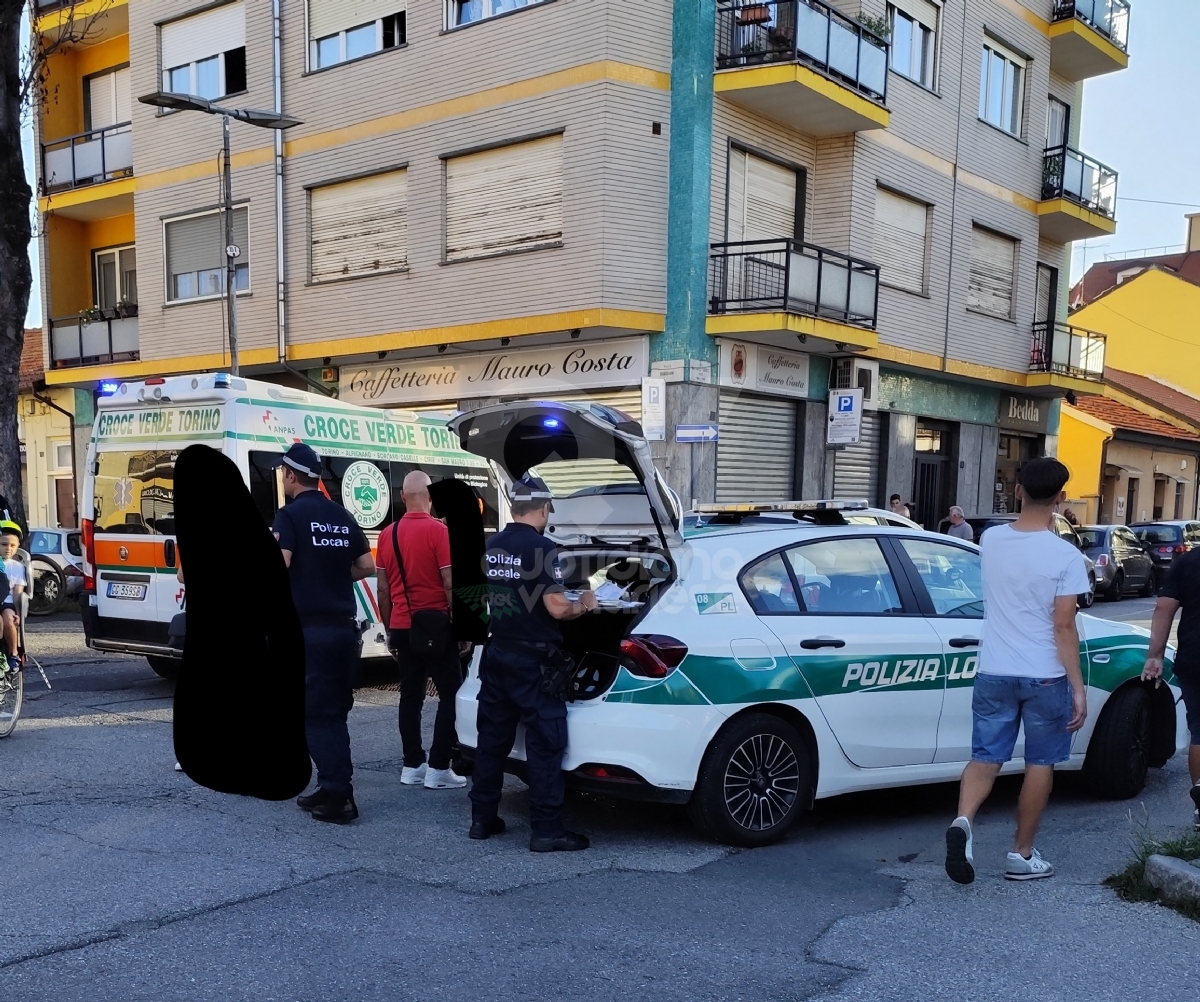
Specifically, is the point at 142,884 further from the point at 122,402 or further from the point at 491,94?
the point at 491,94

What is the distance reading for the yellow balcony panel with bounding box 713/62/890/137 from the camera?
Answer: 50.5ft

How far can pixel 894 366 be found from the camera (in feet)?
63.9

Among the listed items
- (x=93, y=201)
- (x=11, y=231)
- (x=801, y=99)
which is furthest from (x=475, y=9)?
(x=93, y=201)

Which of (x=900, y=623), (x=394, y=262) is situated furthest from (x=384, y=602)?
(x=394, y=262)

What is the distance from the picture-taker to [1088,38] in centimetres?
2242

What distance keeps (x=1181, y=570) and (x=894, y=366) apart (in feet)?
48.2

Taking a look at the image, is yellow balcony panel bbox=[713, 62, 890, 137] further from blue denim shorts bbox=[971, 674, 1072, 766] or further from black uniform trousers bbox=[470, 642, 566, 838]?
blue denim shorts bbox=[971, 674, 1072, 766]

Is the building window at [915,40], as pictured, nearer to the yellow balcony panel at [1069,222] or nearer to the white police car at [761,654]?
the yellow balcony panel at [1069,222]

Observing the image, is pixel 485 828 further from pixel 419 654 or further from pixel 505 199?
pixel 505 199

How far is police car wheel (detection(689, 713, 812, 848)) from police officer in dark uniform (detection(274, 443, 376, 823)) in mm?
1748

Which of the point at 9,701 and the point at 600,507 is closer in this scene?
the point at 600,507

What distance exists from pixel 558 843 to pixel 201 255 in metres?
17.8

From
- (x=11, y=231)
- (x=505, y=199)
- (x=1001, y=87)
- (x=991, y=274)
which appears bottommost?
(x=11, y=231)

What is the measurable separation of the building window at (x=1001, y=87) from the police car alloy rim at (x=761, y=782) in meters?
18.9
